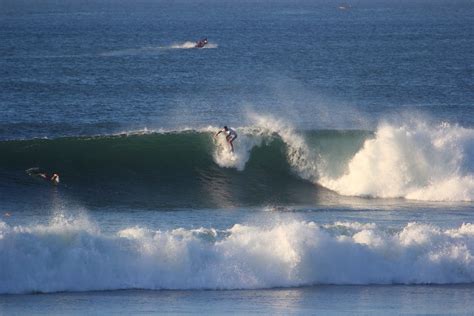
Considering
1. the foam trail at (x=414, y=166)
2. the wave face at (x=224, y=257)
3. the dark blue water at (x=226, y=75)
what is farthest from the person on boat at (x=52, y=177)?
the dark blue water at (x=226, y=75)

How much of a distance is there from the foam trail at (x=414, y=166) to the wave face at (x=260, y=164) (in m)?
0.03

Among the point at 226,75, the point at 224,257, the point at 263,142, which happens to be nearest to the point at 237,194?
the point at 263,142

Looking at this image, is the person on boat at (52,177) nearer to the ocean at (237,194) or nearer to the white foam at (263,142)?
the ocean at (237,194)

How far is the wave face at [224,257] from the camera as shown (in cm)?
2186

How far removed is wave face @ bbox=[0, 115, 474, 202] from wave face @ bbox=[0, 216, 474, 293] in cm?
610

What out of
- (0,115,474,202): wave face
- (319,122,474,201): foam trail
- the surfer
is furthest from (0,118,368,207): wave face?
(319,122,474,201): foam trail

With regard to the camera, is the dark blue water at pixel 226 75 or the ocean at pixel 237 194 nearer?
the ocean at pixel 237 194

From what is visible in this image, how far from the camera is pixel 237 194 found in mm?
30438

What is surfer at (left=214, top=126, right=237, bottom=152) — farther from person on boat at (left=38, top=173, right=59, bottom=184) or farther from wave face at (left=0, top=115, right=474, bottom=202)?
person on boat at (left=38, top=173, right=59, bottom=184)

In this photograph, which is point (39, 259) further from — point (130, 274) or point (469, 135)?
point (469, 135)

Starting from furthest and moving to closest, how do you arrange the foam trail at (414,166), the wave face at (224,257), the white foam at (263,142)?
the white foam at (263,142)
the foam trail at (414,166)
the wave face at (224,257)

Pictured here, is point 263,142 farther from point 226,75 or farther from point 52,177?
point 226,75

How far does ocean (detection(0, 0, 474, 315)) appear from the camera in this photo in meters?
21.7

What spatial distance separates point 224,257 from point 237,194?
7.95 meters
